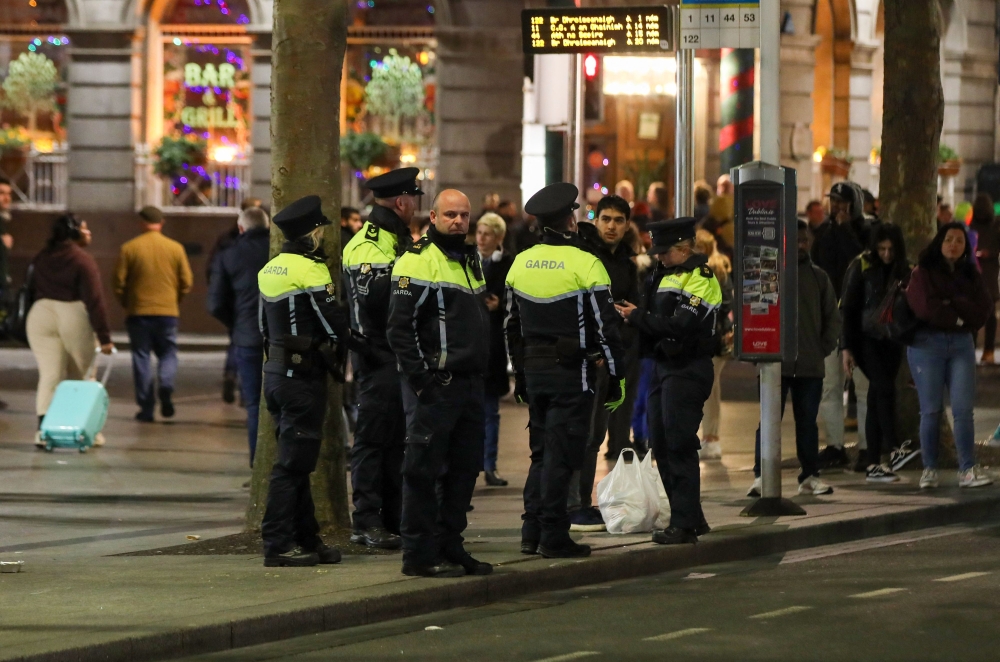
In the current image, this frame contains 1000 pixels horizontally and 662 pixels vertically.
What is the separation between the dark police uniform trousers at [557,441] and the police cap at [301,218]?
1.36m

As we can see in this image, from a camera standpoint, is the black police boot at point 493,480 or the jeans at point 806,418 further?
the black police boot at point 493,480

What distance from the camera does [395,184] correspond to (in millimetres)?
9812

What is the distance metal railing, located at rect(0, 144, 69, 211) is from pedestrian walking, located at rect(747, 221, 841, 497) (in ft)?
55.2

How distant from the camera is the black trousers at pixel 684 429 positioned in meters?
10.1

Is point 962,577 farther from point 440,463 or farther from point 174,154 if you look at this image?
point 174,154

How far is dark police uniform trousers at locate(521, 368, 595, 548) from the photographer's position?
9.45 metres

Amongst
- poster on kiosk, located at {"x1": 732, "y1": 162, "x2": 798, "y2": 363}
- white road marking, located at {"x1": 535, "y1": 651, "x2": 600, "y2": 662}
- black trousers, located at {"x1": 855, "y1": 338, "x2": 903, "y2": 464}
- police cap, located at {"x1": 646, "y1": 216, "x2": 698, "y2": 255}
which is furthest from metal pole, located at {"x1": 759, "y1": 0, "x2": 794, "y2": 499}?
white road marking, located at {"x1": 535, "y1": 651, "x2": 600, "y2": 662}

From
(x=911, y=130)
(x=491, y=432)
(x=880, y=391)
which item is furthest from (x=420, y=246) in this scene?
(x=911, y=130)

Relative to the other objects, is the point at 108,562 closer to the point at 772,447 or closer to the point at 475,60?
the point at 772,447

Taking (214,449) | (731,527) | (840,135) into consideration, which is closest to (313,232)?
(731,527)

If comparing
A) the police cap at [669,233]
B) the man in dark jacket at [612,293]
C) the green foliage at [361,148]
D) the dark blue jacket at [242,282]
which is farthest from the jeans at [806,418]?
the green foliage at [361,148]

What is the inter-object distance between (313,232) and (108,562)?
79.3 inches

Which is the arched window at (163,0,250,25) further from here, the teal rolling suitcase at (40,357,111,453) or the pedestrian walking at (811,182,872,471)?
the pedestrian walking at (811,182,872,471)

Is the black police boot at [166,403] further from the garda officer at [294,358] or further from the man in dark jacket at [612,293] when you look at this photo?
the garda officer at [294,358]
